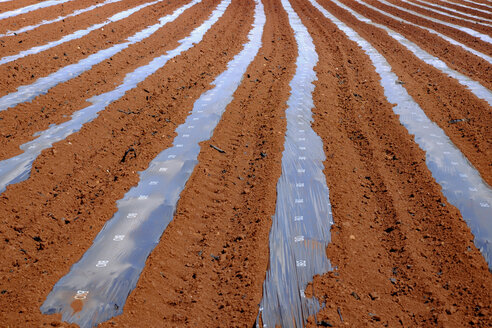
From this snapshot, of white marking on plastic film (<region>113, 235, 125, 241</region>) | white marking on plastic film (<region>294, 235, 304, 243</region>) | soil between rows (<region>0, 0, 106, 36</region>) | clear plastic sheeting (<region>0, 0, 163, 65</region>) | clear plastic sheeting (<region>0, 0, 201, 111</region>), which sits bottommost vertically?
white marking on plastic film (<region>294, 235, 304, 243</region>)

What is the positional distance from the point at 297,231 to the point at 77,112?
4328 mm

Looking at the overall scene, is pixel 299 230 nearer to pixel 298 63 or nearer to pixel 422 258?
pixel 422 258

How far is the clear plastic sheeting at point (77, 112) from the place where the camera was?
14.9 ft

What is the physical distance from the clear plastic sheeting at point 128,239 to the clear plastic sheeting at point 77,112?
57.3 inches

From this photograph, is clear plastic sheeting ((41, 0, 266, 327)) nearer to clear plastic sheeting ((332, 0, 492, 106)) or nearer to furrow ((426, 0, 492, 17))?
clear plastic sheeting ((332, 0, 492, 106))

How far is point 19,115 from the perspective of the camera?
602cm

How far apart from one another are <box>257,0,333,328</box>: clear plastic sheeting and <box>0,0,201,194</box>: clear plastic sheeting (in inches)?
119

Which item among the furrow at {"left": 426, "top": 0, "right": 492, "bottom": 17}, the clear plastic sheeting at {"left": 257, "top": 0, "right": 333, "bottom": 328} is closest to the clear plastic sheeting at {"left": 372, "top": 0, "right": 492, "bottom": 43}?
the furrow at {"left": 426, "top": 0, "right": 492, "bottom": 17}

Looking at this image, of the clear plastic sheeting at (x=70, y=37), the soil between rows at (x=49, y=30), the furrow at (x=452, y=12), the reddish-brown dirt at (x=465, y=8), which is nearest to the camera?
the clear plastic sheeting at (x=70, y=37)

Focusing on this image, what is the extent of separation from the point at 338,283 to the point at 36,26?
11.9 m

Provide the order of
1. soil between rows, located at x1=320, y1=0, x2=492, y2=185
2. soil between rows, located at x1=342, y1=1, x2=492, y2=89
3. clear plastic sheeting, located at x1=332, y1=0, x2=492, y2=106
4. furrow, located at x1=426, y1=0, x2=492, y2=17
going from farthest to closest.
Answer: furrow, located at x1=426, y1=0, x2=492, y2=17 < soil between rows, located at x1=342, y1=1, x2=492, y2=89 < clear plastic sheeting, located at x1=332, y1=0, x2=492, y2=106 < soil between rows, located at x1=320, y1=0, x2=492, y2=185

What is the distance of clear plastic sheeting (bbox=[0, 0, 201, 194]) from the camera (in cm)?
455

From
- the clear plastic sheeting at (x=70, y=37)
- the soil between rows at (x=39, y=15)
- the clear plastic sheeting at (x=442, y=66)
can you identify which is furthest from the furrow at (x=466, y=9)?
the soil between rows at (x=39, y=15)

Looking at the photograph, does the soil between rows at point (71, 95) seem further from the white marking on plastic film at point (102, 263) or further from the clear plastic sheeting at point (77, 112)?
the white marking on plastic film at point (102, 263)
